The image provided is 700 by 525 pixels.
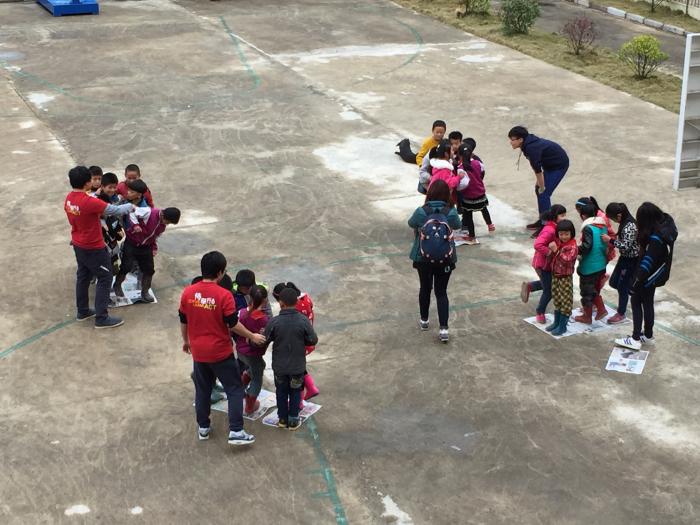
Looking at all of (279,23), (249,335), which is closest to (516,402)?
(249,335)

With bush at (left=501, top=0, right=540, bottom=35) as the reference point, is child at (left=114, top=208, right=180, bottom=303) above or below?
below

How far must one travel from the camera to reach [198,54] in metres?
19.7

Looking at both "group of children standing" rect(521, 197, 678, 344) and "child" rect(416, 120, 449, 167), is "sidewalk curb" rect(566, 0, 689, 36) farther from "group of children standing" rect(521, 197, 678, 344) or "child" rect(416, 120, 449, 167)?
→ "group of children standing" rect(521, 197, 678, 344)

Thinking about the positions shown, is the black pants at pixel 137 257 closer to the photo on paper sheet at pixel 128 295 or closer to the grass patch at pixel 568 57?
the photo on paper sheet at pixel 128 295

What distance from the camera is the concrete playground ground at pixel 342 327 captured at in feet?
21.3

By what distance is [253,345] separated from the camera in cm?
695

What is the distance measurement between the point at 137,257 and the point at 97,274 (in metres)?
0.45

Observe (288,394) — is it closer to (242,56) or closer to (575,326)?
(575,326)

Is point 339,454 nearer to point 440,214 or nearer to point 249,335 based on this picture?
point 249,335

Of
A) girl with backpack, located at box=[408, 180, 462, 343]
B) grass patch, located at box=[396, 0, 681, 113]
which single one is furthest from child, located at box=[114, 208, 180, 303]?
grass patch, located at box=[396, 0, 681, 113]

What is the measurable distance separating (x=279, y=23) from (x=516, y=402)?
674 inches

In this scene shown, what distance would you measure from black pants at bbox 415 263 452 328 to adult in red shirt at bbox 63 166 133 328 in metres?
2.81

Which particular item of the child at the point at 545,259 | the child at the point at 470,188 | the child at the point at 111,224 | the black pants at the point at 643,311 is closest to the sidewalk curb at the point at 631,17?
the child at the point at 470,188

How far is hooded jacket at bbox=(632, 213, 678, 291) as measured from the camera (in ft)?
25.3
